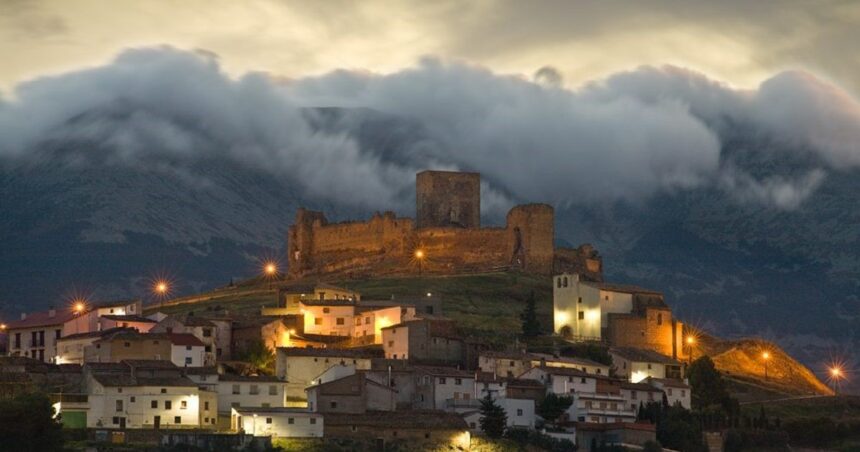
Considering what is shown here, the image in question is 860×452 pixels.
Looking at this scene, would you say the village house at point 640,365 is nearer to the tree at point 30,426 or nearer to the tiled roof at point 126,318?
the tiled roof at point 126,318

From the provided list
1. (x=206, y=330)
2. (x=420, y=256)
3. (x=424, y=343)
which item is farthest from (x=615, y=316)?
(x=420, y=256)

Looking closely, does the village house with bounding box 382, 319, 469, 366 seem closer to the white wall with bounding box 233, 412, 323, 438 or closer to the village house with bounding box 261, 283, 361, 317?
the village house with bounding box 261, 283, 361, 317

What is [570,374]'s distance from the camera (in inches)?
3322

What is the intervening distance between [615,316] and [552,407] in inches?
740

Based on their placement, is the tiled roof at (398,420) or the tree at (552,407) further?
the tree at (552,407)

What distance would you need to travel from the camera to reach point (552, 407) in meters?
80.8

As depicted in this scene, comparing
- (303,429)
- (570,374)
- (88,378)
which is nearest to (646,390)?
(570,374)

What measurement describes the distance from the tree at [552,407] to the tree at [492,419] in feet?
9.41

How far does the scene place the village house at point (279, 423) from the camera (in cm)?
7331

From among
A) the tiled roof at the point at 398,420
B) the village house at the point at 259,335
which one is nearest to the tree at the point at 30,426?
the tiled roof at the point at 398,420

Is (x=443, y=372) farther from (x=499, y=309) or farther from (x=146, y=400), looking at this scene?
(x=499, y=309)

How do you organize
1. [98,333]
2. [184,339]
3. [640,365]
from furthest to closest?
[640,365] < [98,333] < [184,339]

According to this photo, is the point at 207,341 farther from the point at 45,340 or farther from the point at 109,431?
the point at 109,431

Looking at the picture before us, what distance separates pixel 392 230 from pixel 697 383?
146 feet
